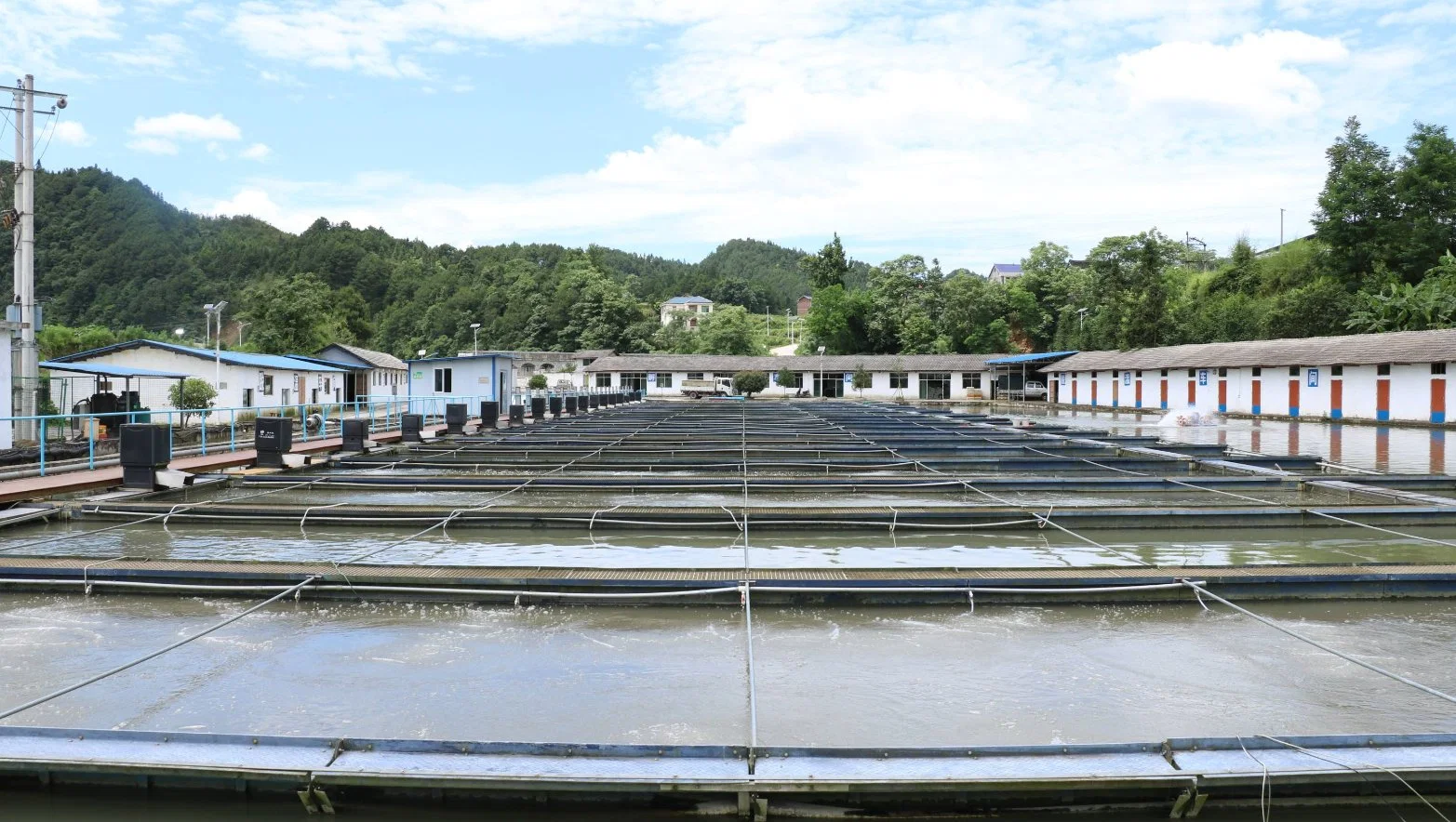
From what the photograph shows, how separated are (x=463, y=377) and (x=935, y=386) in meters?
38.7

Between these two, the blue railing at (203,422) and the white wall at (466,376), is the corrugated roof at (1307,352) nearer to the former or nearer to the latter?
the white wall at (466,376)

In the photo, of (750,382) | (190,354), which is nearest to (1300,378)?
(750,382)

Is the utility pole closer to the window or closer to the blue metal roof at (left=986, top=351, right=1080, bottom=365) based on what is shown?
the blue metal roof at (left=986, top=351, right=1080, bottom=365)

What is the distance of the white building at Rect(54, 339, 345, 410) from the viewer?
2731 centimetres

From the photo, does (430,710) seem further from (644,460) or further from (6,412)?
(6,412)

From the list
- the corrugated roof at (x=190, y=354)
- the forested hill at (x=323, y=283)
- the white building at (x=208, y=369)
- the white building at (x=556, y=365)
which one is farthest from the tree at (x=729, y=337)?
the white building at (x=208, y=369)

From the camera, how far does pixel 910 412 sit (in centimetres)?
3481

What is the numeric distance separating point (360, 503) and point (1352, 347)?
106 feet

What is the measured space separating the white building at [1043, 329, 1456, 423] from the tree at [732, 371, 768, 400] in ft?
72.2

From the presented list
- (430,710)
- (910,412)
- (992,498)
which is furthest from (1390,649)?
(910,412)

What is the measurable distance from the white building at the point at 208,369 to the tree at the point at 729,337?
47.1 metres

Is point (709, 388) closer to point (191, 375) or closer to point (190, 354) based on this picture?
point (190, 354)

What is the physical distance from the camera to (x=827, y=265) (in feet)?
275

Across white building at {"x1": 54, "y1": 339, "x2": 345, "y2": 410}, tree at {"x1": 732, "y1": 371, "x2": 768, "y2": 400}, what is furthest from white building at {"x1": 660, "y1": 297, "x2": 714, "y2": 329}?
white building at {"x1": 54, "y1": 339, "x2": 345, "y2": 410}
